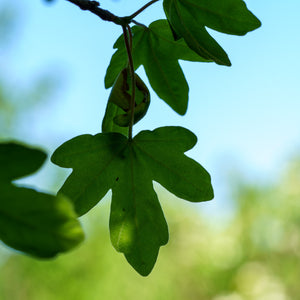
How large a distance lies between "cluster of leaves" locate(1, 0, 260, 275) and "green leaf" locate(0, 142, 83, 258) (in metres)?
0.31

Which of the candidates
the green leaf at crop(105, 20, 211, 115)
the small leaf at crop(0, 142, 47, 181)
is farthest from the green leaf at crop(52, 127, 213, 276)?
the small leaf at crop(0, 142, 47, 181)

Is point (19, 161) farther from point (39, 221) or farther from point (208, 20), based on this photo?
point (208, 20)

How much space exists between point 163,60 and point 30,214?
0.65 meters

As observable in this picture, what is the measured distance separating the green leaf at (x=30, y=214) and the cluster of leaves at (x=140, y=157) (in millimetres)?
309

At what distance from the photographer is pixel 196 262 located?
9.45 meters

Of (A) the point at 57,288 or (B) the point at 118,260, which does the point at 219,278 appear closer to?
(B) the point at 118,260

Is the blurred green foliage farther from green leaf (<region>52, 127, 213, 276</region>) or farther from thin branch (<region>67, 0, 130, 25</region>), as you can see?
thin branch (<region>67, 0, 130, 25</region>)

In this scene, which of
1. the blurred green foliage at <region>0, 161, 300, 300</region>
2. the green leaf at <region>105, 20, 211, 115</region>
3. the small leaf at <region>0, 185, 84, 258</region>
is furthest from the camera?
the blurred green foliage at <region>0, 161, 300, 300</region>

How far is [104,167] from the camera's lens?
0.94m

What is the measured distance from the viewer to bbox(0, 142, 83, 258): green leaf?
0.52 metres

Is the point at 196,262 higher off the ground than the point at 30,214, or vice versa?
the point at 30,214

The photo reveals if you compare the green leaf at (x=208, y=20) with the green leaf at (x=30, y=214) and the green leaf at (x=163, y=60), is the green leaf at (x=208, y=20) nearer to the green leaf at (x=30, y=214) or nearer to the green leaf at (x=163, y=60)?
the green leaf at (x=163, y=60)

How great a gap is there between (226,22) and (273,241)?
860 cm

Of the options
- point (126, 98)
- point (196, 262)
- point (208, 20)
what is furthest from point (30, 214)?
point (196, 262)
